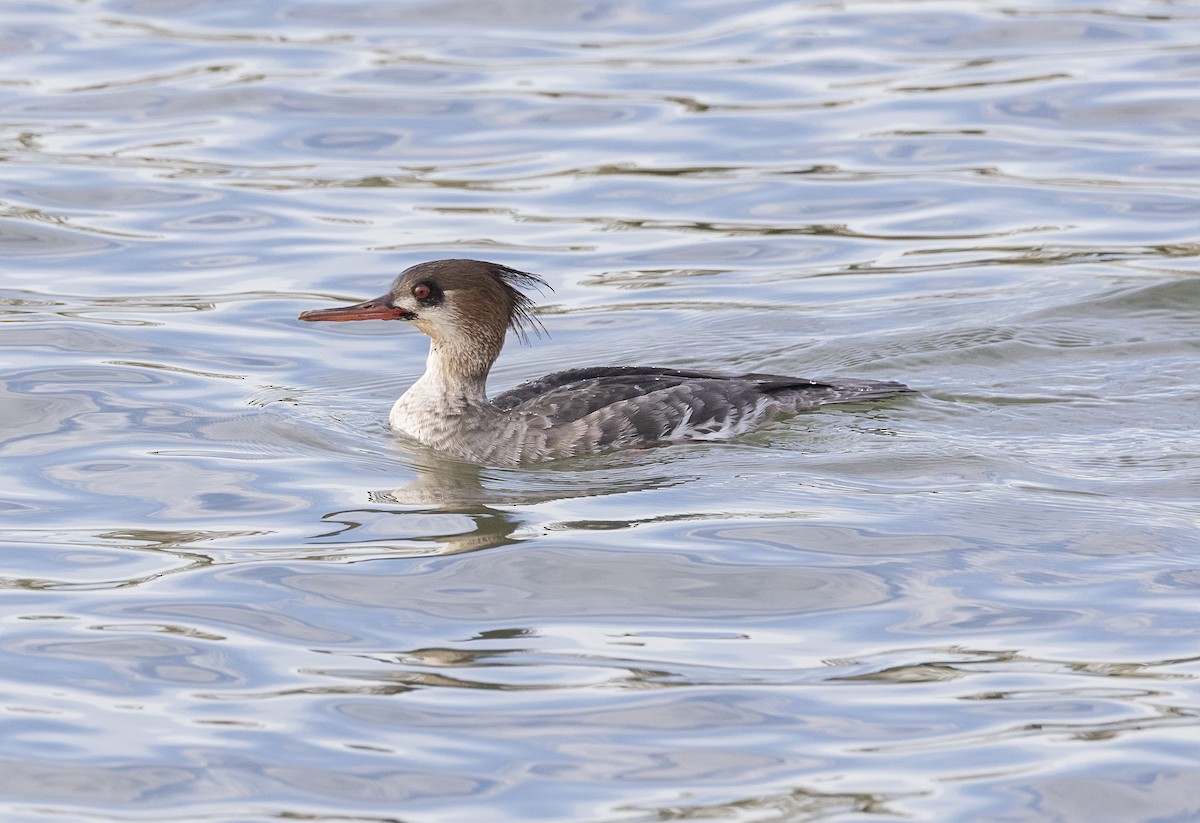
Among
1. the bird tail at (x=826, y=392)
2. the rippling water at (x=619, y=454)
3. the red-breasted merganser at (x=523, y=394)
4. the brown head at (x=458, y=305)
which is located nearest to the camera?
the rippling water at (x=619, y=454)

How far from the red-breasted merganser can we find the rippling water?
184 millimetres

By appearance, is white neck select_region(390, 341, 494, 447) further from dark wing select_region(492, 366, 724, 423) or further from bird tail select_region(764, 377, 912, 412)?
bird tail select_region(764, 377, 912, 412)

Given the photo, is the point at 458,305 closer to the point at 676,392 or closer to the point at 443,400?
the point at 443,400

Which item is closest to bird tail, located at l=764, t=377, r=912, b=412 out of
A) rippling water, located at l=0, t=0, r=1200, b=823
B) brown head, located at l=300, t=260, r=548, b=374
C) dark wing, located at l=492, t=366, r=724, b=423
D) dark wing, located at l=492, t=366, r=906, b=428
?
dark wing, located at l=492, t=366, r=906, b=428

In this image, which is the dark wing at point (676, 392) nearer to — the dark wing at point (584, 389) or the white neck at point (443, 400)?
the dark wing at point (584, 389)

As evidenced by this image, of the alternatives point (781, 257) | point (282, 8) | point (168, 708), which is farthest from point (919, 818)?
point (282, 8)

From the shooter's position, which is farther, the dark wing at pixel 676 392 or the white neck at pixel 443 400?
the white neck at pixel 443 400

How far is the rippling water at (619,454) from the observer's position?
667cm

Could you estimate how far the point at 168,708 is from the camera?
706 cm

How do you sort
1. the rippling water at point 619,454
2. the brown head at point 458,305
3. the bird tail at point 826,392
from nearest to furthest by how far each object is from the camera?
1. the rippling water at point 619,454
2. the brown head at point 458,305
3. the bird tail at point 826,392

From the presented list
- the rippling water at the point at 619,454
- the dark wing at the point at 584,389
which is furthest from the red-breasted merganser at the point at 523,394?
the rippling water at the point at 619,454

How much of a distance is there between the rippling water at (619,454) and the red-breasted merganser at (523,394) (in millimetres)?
184

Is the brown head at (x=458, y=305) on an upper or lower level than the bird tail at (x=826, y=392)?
upper

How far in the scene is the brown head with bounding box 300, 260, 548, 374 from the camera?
418 inches
